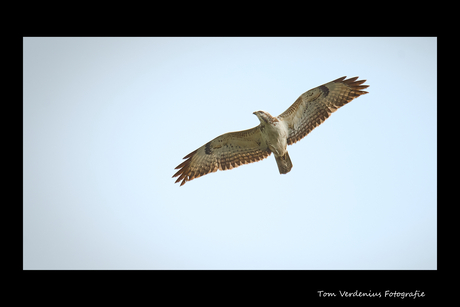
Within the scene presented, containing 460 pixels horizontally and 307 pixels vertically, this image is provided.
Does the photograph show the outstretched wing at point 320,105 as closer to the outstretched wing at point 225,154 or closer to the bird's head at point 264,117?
the bird's head at point 264,117

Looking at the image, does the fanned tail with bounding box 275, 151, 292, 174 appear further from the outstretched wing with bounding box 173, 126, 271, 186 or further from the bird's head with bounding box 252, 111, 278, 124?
the bird's head with bounding box 252, 111, 278, 124

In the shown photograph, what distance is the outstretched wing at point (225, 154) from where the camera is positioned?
33.0 ft

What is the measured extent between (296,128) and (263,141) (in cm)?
89

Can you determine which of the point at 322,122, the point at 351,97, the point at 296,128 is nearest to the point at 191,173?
the point at 296,128

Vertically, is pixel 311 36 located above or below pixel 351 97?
above

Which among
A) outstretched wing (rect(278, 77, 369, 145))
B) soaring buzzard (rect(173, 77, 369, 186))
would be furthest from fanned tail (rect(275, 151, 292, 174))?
outstretched wing (rect(278, 77, 369, 145))

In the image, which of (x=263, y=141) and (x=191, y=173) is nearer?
(x=263, y=141)

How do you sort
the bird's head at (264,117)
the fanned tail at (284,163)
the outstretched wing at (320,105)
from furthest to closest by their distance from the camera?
the outstretched wing at (320,105) → the fanned tail at (284,163) → the bird's head at (264,117)

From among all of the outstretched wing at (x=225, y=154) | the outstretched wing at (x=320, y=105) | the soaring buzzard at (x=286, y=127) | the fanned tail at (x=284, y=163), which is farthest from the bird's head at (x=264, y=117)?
the fanned tail at (x=284, y=163)

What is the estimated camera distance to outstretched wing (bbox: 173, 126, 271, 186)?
10.1 m

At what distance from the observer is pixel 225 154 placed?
411 inches
